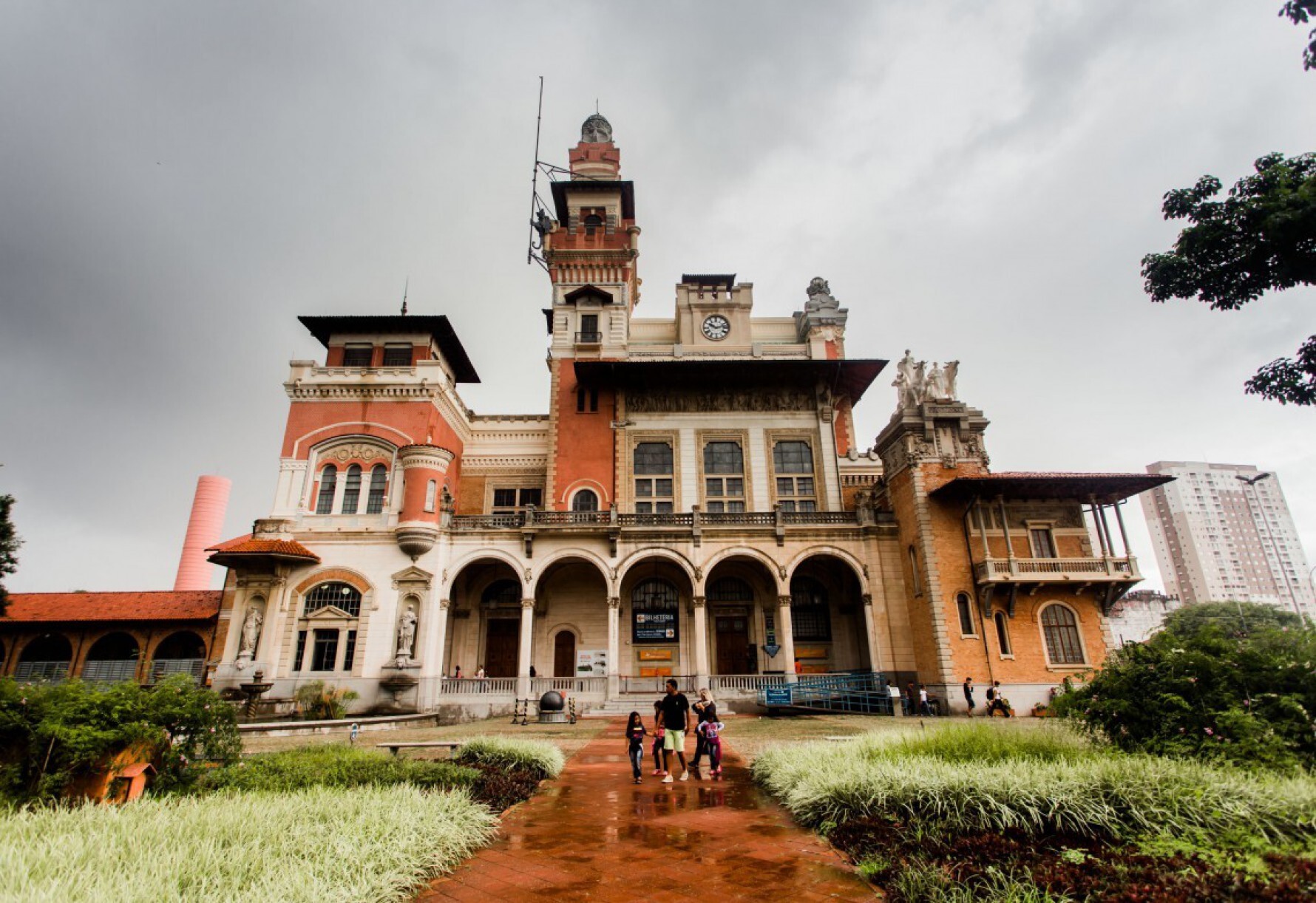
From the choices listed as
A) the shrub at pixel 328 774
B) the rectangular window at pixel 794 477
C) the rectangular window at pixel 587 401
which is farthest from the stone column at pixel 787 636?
the shrub at pixel 328 774

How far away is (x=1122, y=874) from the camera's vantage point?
4605 millimetres

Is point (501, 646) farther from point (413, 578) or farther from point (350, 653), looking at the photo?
point (350, 653)

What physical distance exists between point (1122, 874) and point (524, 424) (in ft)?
99.5

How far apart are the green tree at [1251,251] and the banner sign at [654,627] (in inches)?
813

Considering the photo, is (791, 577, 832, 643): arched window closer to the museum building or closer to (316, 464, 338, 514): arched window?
the museum building

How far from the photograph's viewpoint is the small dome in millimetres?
40719

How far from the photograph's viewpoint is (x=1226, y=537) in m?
120

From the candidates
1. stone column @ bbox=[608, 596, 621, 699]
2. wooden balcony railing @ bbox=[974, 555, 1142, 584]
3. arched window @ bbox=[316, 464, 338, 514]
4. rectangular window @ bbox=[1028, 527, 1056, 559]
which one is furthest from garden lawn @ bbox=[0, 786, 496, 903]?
rectangular window @ bbox=[1028, 527, 1056, 559]

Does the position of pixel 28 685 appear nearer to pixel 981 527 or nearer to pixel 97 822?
pixel 97 822

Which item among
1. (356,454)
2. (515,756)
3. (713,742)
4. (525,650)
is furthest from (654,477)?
(713,742)

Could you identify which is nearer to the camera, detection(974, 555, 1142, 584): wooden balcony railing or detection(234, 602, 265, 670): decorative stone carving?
detection(974, 555, 1142, 584): wooden balcony railing

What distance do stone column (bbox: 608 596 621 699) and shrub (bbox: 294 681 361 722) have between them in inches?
378

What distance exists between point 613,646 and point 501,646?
6261mm

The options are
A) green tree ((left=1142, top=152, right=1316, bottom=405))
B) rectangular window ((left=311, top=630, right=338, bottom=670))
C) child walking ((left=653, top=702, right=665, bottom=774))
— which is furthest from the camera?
rectangular window ((left=311, top=630, right=338, bottom=670))
